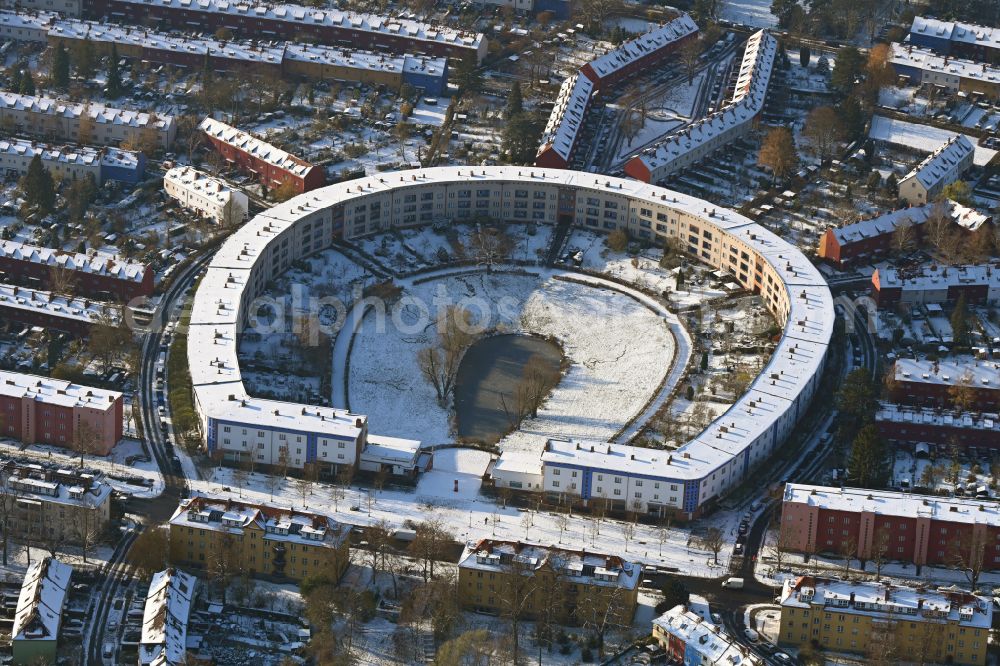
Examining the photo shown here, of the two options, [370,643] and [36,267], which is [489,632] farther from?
[36,267]

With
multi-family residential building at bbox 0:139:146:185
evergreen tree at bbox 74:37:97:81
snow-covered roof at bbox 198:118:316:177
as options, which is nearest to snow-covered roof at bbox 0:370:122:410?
multi-family residential building at bbox 0:139:146:185

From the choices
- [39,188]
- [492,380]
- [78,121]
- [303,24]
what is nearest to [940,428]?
[492,380]

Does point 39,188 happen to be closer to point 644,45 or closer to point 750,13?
point 644,45

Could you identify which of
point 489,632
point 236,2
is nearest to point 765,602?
point 489,632

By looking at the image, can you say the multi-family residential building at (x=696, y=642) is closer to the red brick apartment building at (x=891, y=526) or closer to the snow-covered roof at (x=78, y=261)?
the red brick apartment building at (x=891, y=526)

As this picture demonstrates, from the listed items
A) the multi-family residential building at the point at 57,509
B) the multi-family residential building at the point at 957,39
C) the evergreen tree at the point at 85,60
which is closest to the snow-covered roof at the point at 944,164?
the multi-family residential building at the point at 957,39
